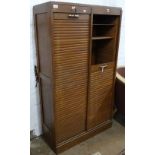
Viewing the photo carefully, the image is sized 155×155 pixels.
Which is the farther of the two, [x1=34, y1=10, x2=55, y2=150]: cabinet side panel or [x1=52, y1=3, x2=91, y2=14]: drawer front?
[x1=34, y1=10, x2=55, y2=150]: cabinet side panel

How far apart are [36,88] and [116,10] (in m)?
1.31

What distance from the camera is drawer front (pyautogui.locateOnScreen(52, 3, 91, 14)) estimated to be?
1619mm

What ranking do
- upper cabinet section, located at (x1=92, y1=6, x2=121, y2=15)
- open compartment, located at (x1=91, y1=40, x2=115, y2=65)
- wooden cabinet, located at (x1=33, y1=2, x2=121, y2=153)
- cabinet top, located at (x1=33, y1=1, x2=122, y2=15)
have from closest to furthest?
cabinet top, located at (x1=33, y1=1, x2=122, y2=15), wooden cabinet, located at (x1=33, y1=2, x2=121, y2=153), upper cabinet section, located at (x1=92, y1=6, x2=121, y2=15), open compartment, located at (x1=91, y1=40, x2=115, y2=65)

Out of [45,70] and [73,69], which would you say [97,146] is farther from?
[45,70]

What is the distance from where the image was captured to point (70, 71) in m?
1.91

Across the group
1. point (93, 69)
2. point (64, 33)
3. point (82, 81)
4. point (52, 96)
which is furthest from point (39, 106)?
point (64, 33)

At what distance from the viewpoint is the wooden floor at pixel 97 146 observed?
2.14 m

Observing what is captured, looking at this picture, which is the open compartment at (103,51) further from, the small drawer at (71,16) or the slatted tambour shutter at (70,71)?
the small drawer at (71,16)

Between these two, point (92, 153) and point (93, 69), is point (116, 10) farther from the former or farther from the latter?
point (92, 153)

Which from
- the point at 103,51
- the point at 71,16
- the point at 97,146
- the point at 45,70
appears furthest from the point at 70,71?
the point at 97,146

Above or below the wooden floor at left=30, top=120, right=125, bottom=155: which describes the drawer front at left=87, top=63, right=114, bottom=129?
above

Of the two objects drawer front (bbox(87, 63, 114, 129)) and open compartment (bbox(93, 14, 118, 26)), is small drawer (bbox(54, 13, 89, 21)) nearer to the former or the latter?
open compartment (bbox(93, 14, 118, 26))

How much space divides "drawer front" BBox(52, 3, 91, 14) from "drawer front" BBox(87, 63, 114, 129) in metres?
0.63

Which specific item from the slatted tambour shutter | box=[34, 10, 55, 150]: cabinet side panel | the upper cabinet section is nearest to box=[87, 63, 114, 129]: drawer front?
the slatted tambour shutter
